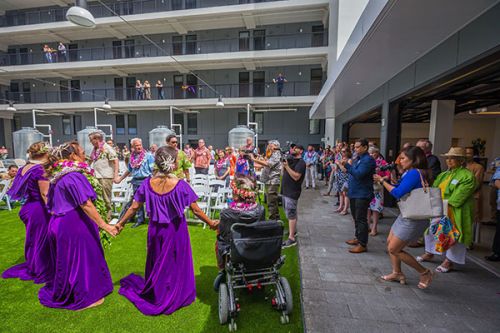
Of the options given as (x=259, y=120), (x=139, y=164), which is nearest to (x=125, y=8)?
(x=259, y=120)

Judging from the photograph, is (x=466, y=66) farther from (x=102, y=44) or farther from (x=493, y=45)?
(x=102, y=44)

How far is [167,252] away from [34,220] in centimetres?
219

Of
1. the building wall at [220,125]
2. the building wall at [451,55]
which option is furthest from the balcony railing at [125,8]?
the building wall at [451,55]

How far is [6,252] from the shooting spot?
4422 mm

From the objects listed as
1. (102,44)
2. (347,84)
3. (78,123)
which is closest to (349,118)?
(347,84)

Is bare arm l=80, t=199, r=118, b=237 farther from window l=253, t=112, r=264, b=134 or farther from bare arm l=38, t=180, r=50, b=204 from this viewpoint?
window l=253, t=112, r=264, b=134

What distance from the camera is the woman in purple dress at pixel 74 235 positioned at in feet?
8.70

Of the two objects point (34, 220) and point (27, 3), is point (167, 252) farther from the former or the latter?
point (27, 3)

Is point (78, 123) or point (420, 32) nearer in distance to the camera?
point (420, 32)

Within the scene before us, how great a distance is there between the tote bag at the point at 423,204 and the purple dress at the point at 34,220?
14.6ft

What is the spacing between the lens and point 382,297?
2.92m

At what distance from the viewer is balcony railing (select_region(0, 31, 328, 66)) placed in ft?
58.0

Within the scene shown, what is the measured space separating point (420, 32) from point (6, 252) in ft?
25.2

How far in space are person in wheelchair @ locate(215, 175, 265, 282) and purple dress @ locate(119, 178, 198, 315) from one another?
1.27 ft
